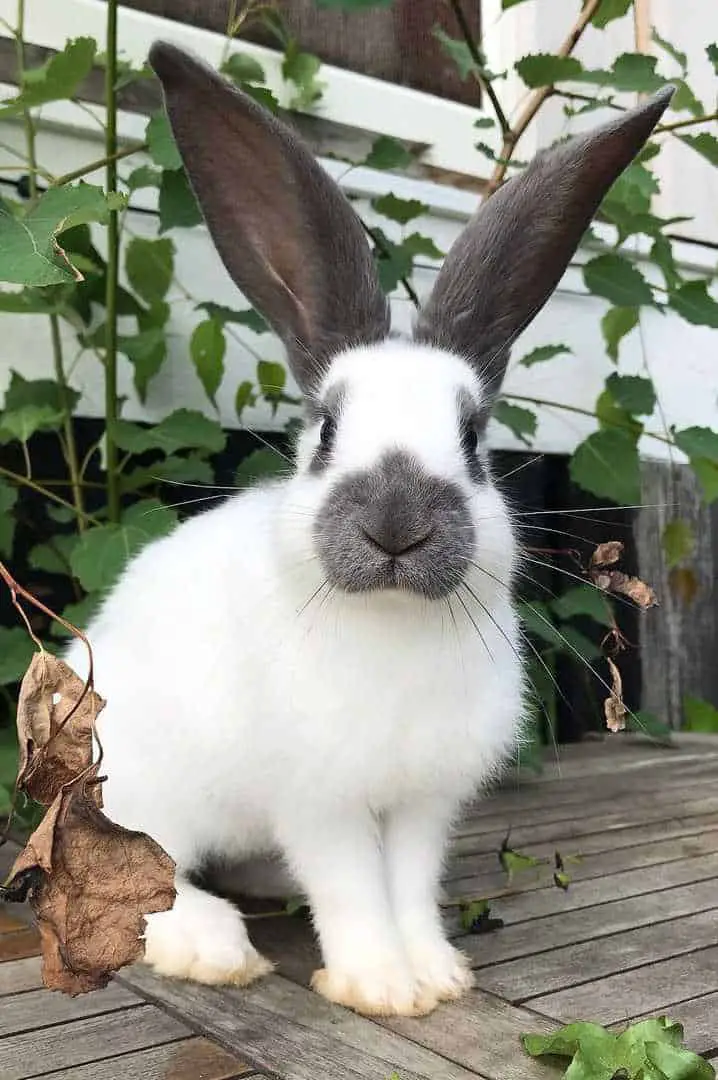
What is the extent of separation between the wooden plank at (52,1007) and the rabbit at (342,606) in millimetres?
117

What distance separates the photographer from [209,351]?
2.52 m

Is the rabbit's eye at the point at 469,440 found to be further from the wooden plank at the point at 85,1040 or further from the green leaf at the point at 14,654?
the green leaf at the point at 14,654

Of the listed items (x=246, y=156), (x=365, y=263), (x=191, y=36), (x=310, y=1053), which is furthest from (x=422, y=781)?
(x=191, y=36)

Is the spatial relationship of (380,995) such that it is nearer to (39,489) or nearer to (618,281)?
(39,489)

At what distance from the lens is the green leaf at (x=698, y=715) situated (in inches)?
142

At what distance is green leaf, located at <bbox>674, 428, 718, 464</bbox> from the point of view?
239 cm

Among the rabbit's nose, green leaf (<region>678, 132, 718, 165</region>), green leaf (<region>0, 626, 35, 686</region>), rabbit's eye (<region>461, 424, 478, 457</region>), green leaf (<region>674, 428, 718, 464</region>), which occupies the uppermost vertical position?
green leaf (<region>678, 132, 718, 165</region>)

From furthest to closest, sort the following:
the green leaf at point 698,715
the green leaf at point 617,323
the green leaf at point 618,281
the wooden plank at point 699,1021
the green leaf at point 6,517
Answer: the green leaf at point 698,715 < the green leaf at point 617,323 < the green leaf at point 618,281 < the green leaf at point 6,517 < the wooden plank at point 699,1021

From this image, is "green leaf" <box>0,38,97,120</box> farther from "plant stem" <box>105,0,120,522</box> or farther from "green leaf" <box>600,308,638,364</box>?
"green leaf" <box>600,308,638,364</box>

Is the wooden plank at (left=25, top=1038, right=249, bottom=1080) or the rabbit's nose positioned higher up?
the rabbit's nose

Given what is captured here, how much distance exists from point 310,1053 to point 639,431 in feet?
6.09

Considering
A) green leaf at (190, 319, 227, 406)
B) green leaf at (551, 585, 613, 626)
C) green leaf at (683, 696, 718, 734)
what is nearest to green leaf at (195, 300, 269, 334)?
green leaf at (190, 319, 227, 406)

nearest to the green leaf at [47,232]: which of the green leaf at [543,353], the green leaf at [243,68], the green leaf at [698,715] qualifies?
the green leaf at [243,68]

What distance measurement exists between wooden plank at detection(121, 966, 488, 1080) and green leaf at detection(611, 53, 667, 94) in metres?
1.76
